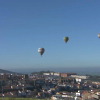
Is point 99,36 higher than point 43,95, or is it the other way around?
point 99,36

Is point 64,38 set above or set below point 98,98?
above

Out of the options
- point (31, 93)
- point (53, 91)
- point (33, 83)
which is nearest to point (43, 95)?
point (31, 93)

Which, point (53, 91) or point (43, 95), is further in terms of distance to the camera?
point (53, 91)

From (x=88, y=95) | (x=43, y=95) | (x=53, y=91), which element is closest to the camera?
(x=88, y=95)

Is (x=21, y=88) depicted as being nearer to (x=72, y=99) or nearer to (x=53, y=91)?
(x=53, y=91)

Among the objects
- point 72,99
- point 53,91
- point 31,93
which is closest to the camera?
point 72,99

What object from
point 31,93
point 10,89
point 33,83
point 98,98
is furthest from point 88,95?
point 33,83

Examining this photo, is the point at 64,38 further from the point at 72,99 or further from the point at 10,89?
the point at 10,89

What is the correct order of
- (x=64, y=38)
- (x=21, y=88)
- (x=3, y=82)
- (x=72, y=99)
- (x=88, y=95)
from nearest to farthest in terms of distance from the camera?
(x=72, y=99), (x=88, y=95), (x=64, y=38), (x=21, y=88), (x=3, y=82)

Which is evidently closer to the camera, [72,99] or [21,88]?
[72,99]
